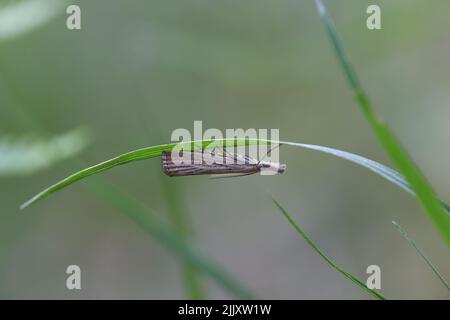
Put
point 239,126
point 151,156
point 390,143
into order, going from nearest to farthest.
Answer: point 390,143, point 151,156, point 239,126

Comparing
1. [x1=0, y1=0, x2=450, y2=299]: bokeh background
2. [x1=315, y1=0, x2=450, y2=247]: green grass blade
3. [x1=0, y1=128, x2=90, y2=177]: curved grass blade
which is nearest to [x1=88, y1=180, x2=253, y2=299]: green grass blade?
[x1=315, y1=0, x2=450, y2=247]: green grass blade

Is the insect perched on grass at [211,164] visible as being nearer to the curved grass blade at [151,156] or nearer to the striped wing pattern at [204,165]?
the striped wing pattern at [204,165]

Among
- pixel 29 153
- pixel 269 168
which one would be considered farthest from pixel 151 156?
pixel 29 153

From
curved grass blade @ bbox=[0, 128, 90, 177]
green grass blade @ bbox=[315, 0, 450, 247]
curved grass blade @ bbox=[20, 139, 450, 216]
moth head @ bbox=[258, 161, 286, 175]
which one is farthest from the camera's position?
curved grass blade @ bbox=[0, 128, 90, 177]

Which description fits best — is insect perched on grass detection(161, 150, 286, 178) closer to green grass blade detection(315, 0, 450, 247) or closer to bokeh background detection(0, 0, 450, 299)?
green grass blade detection(315, 0, 450, 247)

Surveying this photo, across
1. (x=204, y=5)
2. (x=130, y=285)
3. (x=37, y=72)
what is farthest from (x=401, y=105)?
(x=37, y=72)

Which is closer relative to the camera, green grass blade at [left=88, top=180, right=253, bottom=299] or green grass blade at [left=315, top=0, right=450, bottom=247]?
green grass blade at [left=315, top=0, right=450, bottom=247]

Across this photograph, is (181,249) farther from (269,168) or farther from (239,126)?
(239,126)

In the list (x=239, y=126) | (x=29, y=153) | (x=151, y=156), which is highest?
(x=239, y=126)
